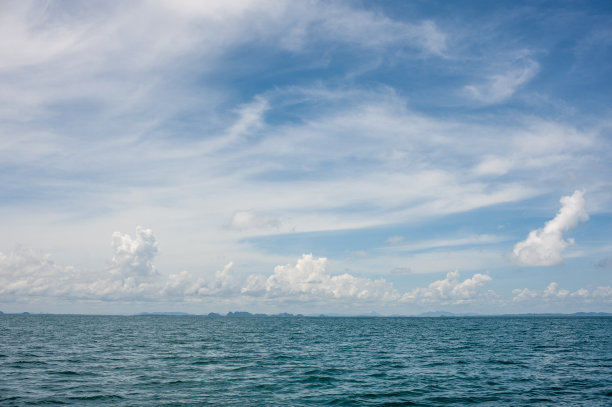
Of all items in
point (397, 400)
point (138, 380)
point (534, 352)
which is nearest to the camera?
point (397, 400)

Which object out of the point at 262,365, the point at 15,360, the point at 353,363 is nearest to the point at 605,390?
the point at 353,363

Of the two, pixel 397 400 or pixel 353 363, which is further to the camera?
pixel 353 363

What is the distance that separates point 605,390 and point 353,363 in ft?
86.8

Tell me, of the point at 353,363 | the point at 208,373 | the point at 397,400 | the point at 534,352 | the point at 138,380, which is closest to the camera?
the point at 397,400

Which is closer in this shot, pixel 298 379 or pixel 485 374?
pixel 298 379

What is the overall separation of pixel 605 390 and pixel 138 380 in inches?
1678

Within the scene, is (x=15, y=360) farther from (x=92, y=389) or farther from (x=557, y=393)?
(x=557, y=393)

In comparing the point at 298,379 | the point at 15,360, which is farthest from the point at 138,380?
the point at 15,360

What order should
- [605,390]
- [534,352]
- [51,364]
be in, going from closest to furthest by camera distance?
[605,390], [51,364], [534,352]

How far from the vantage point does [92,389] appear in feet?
111

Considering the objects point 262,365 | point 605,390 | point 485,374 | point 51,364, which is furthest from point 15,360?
point 605,390

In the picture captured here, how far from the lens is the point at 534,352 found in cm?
6319

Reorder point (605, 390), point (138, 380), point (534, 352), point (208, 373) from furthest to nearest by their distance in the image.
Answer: point (534, 352) < point (208, 373) < point (138, 380) < point (605, 390)

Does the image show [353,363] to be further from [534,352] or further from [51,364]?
[51,364]
